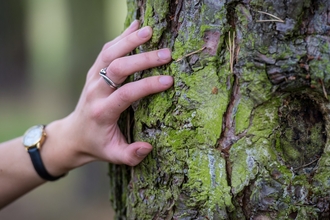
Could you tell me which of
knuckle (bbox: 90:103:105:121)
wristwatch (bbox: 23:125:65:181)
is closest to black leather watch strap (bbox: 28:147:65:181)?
wristwatch (bbox: 23:125:65:181)

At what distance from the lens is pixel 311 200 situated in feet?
4.00

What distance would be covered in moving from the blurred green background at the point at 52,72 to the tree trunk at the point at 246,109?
4.60 m

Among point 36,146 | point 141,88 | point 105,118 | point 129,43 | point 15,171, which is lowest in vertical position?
point 15,171

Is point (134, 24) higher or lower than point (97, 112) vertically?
higher

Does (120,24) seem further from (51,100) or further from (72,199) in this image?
(72,199)

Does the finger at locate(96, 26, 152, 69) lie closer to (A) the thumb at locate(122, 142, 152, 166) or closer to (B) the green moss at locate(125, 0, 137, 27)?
(B) the green moss at locate(125, 0, 137, 27)

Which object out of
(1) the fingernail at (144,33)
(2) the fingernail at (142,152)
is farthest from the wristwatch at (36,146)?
(1) the fingernail at (144,33)

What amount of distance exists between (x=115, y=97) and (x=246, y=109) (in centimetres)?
41

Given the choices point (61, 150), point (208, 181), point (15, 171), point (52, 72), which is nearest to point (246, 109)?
point (208, 181)

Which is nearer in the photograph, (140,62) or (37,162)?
(140,62)

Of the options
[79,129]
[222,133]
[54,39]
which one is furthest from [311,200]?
Result: [54,39]

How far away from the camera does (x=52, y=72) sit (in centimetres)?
648

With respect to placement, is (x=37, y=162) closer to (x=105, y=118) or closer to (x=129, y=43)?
(x=105, y=118)

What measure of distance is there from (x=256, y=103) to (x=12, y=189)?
3.68ft
